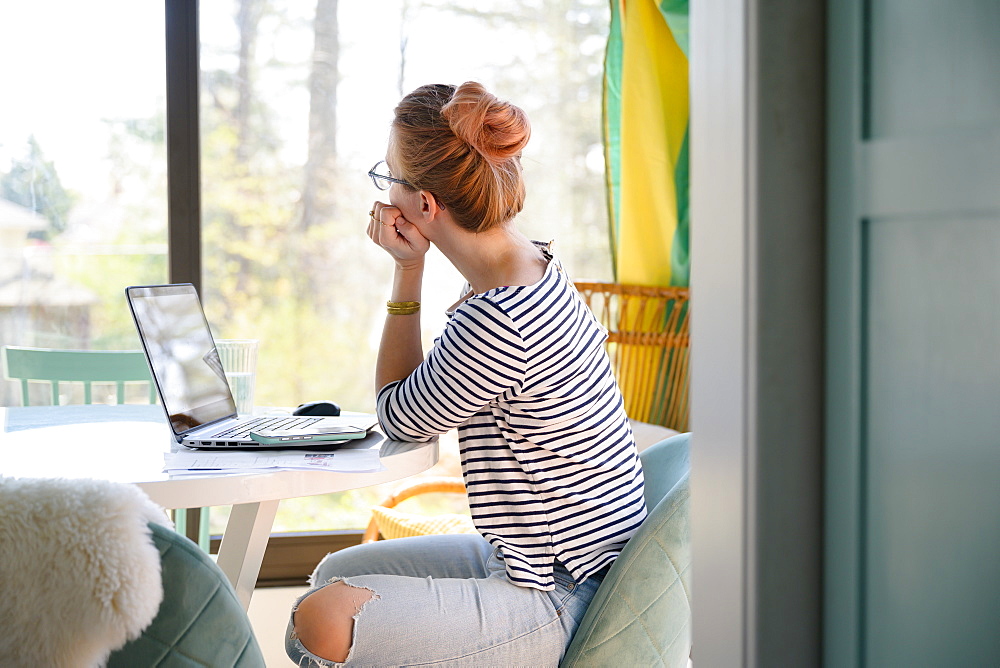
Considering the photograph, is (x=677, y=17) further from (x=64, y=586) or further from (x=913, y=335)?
(x=64, y=586)

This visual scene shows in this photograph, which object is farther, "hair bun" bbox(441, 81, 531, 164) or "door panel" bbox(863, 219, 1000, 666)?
"hair bun" bbox(441, 81, 531, 164)

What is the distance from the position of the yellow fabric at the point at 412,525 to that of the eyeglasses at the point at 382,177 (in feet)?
2.60

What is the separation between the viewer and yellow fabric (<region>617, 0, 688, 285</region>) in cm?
230

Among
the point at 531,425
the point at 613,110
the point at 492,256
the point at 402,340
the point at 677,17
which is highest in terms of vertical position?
the point at 677,17

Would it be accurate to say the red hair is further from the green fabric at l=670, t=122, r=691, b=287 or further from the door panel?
the green fabric at l=670, t=122, r=691, b=287

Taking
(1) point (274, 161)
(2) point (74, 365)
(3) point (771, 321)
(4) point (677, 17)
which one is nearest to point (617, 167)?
(4) point (677, 17)

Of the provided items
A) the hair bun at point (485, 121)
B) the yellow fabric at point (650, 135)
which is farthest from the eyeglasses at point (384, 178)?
the yellow fabric at point (650, 135)

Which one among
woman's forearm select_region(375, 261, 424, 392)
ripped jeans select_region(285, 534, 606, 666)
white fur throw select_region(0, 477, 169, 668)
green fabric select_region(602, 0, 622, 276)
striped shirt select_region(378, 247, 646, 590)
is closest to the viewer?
white fur throw select_region(0, 477, 169, 668)

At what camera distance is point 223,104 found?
241cm

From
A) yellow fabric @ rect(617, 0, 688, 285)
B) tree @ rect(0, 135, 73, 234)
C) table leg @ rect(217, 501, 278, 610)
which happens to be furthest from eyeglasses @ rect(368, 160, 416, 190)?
tree @ rect(0, 135, 73, 234)

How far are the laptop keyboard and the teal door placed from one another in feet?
3.20

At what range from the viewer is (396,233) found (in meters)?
1.45

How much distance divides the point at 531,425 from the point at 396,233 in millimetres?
440

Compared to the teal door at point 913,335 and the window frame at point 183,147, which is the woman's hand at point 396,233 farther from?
the window frame at point 183,147
